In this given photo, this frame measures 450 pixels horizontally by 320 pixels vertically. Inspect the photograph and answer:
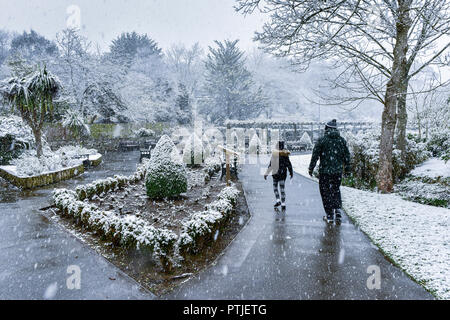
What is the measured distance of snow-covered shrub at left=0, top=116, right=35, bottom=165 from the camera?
1330 cm

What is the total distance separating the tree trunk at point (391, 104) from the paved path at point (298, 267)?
3.95 m

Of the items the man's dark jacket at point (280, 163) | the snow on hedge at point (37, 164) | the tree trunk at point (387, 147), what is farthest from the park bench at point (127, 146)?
the man's dark jacket at point (280, 163)

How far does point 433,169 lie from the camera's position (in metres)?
9.70

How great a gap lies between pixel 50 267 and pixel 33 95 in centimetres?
1062

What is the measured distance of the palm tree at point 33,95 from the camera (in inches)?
470

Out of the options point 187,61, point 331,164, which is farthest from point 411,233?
point 187,61

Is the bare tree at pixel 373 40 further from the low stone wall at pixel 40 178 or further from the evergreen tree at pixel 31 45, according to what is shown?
the evergreen tree at pixel 31 45

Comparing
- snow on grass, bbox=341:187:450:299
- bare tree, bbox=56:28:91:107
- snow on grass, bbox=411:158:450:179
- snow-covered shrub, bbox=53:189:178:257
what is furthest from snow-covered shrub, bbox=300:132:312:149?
snow-covered shrub, bbox=53:189:178:257

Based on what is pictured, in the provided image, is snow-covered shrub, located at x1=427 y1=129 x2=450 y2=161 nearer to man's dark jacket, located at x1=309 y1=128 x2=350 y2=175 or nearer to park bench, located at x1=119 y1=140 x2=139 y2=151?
man's dark jacket, located at x1=309 y1=128 x2=350 y2=175

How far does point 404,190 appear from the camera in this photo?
9305mm

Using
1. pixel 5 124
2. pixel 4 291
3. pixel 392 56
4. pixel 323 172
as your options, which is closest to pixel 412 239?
pixel 323 172

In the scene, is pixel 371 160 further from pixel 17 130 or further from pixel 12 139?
pixel 17 130

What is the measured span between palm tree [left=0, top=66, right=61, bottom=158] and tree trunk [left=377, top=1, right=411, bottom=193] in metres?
12.6
